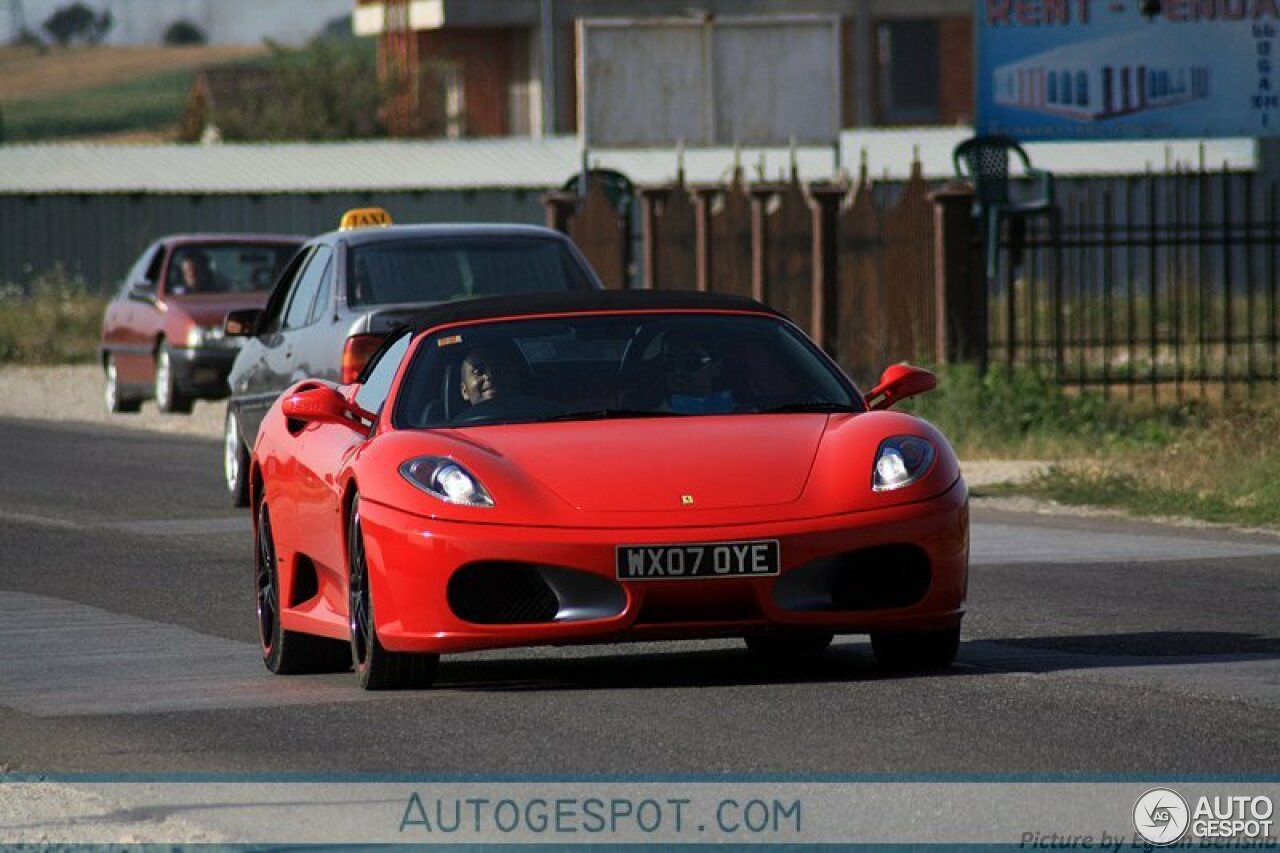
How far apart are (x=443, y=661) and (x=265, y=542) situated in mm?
826

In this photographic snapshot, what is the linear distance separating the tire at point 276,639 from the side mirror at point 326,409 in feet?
2.54

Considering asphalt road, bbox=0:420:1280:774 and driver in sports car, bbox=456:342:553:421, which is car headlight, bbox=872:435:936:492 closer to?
asphalt road, bbox=0:420:1280:774

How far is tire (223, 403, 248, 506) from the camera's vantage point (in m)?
18.8

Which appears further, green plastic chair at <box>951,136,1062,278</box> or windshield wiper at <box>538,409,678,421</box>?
green plastic chair at <box>951,136,1062,278</box>

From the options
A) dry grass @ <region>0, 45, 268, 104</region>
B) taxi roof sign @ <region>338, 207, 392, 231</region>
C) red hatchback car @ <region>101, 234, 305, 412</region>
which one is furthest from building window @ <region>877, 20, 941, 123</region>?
dry grass @ <region>0, 45, 268, 104</region>

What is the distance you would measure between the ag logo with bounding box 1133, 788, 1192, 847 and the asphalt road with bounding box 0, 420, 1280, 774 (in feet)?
1.51

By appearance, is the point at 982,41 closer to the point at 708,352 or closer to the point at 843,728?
the point at 708,352

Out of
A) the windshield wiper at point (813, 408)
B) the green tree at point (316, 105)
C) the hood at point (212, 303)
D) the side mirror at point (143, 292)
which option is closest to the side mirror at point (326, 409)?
the windshield wiper at point (813, 408)

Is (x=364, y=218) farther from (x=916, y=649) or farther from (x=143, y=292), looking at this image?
(x=916, y=649)

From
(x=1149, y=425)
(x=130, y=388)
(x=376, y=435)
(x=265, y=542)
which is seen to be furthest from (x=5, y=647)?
(x=130, y=388)

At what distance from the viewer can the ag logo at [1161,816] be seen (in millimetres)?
6848

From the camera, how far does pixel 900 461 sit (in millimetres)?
9703

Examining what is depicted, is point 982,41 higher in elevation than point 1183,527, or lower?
higher

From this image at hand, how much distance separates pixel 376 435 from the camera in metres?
10.1
